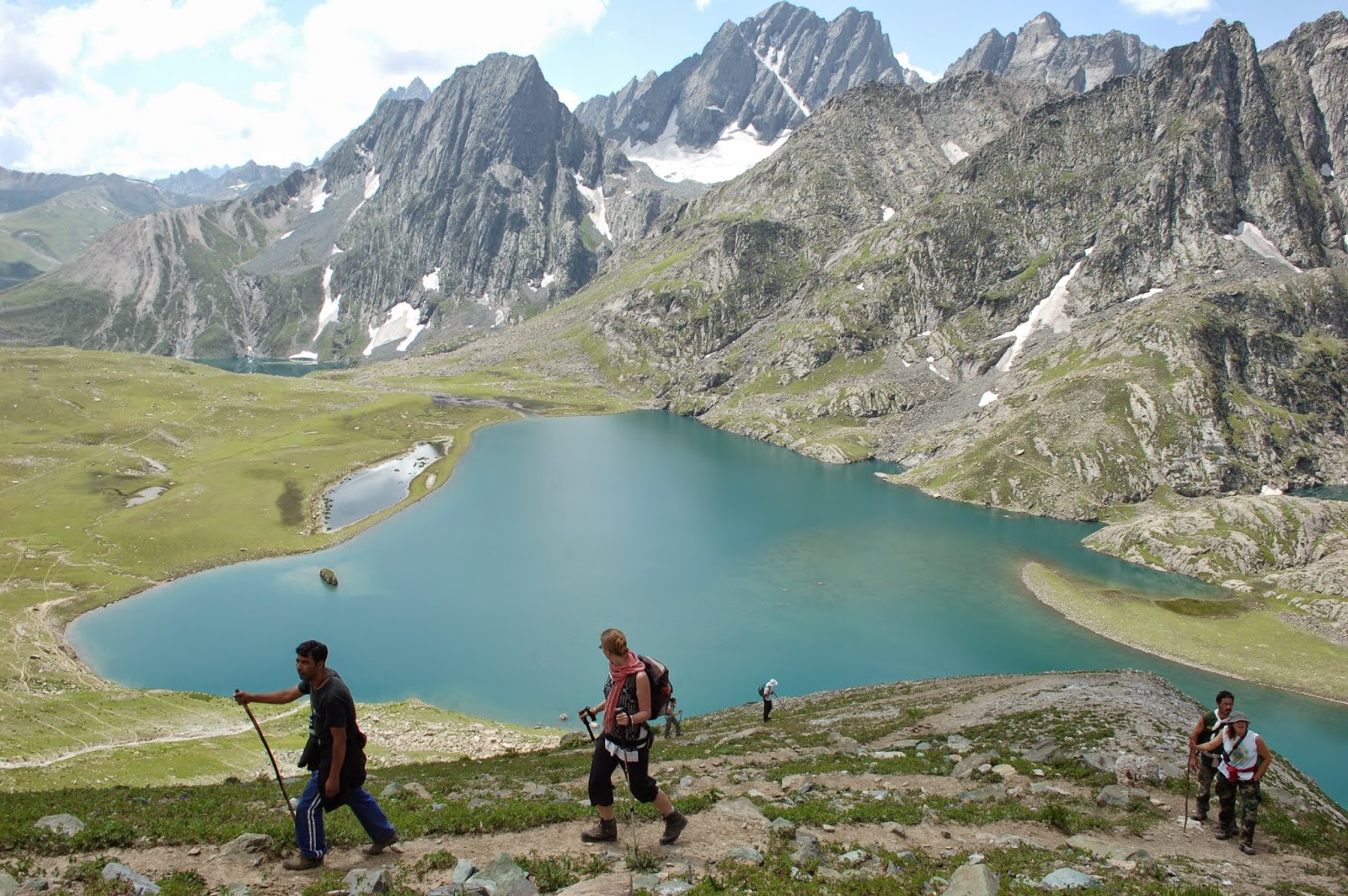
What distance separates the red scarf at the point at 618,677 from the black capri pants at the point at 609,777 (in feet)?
1.75

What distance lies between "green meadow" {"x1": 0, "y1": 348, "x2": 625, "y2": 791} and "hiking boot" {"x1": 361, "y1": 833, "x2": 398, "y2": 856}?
25576 millimetres

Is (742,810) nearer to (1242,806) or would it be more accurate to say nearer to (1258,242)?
(1242,806)

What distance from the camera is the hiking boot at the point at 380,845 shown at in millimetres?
13216

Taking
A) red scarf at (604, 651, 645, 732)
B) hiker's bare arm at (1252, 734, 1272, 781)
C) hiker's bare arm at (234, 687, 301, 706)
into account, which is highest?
red scarf at (604, 651, 645, 732)

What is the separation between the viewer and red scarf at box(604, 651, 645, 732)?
13172mm

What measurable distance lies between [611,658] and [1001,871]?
851 cm

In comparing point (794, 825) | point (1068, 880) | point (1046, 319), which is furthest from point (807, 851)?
point (1046, 319)

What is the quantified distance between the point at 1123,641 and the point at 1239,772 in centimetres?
6272

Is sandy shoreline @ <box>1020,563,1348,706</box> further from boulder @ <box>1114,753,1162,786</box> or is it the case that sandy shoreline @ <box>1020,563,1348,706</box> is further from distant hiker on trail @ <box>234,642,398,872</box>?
distant hiker on trail @ <box>234,642,398,872</box>

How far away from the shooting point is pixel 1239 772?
16.4m

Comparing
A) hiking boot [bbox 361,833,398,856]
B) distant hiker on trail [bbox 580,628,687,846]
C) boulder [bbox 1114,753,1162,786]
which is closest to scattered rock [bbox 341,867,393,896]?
hiking boot [bbox 361,833,398,856]

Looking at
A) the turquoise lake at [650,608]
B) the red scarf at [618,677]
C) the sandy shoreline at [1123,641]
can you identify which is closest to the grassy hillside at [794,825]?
the red scarf at [618,677]

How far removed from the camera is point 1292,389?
138 metres

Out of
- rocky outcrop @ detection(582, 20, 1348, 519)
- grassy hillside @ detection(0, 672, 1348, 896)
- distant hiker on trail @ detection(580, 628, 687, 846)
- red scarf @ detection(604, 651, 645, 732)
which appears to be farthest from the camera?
rocky outcrop @ detection(582, 20, 1348, 519)
